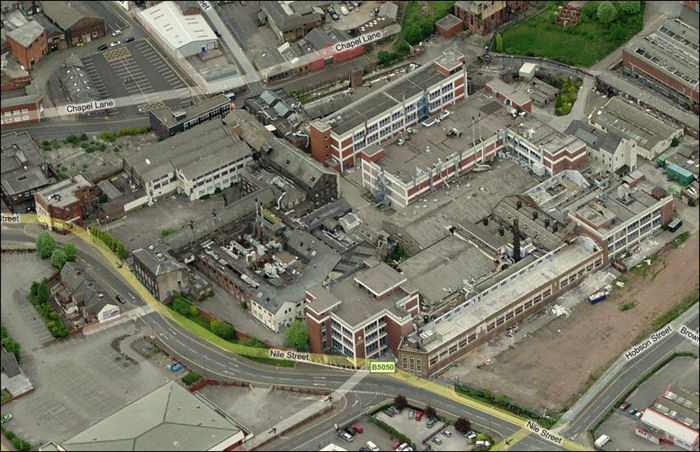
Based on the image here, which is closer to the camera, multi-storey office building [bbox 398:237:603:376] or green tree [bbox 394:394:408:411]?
green tree [bbox 394:394:408:411]

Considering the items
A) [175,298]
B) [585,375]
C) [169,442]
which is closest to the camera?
[169,442]

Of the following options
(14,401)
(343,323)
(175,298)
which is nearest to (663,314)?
(343,323)

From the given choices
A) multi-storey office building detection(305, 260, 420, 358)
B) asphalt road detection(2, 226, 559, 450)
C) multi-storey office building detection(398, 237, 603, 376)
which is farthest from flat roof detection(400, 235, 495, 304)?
asphalt road detection(2, 226, 559, 450)

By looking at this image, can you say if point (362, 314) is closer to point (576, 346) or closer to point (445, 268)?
point (445, 268)

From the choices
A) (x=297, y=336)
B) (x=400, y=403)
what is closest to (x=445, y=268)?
(x=297, y=336)

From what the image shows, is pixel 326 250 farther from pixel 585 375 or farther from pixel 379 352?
pixel 585 375

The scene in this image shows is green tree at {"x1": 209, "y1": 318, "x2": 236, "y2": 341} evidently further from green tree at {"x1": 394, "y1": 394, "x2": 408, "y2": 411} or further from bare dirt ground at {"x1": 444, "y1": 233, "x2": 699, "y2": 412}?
bare dirt ground at {"x1": 444, "y1": 233, "x2": 699, "y2": 412}
